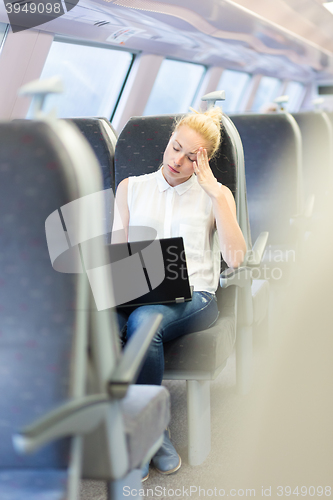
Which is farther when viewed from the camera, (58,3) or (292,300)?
(292,300)

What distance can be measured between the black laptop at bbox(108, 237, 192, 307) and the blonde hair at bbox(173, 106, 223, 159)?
495 mm

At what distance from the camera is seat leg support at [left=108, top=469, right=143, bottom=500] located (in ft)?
3.39

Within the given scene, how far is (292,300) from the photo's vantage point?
3.75 m

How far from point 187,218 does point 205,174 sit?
180 mm

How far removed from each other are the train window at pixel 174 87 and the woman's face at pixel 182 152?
13.8ft

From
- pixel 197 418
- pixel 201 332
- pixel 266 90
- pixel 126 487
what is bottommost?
pixel 197 418

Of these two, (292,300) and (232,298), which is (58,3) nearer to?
(232,298)

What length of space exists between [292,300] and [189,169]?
211cm

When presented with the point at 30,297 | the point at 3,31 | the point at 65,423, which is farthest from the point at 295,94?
the point at 65,423

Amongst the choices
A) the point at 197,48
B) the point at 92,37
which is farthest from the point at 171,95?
the point at 92,37

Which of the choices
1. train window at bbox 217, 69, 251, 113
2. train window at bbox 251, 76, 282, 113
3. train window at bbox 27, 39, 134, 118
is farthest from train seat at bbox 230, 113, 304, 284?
train window at bbox 251, 76, 282, 113

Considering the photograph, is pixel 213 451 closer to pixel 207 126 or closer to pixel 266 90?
pixel 207 126

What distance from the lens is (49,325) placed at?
3.25ft
